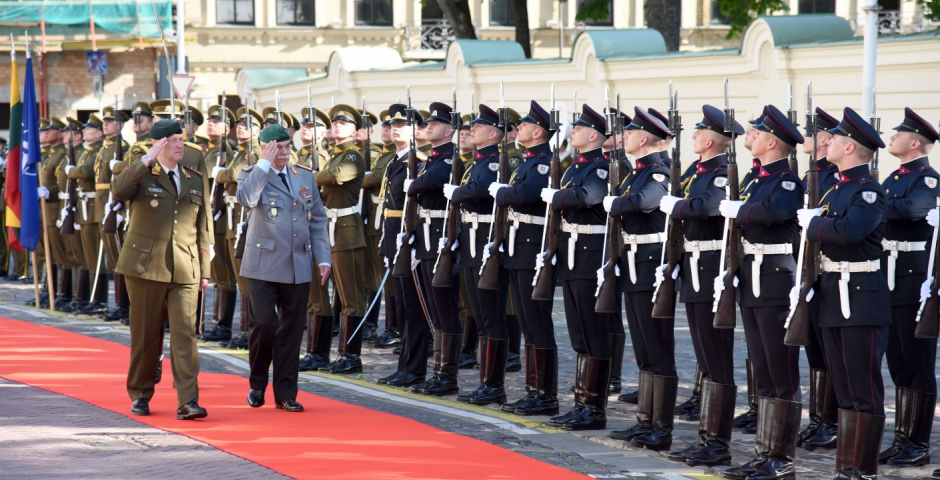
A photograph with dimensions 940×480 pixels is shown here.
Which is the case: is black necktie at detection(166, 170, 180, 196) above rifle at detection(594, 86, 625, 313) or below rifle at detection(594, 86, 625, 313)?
above

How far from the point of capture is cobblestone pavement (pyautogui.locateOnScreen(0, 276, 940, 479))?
6906 mm

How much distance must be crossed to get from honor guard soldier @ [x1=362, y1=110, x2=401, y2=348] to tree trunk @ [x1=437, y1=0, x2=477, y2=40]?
1180cm

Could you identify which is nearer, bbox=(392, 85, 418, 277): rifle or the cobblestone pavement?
the cobblestone pavement

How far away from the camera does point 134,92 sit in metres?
34.0

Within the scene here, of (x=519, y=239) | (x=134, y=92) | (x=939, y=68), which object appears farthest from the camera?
(x=134, y=92)

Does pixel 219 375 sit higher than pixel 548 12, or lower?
lower

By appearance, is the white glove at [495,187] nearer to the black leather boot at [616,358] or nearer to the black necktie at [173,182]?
the black leather boot at [616,358]

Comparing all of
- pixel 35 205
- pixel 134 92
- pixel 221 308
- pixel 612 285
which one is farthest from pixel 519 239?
pixel 134 92

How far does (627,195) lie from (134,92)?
28572 mm

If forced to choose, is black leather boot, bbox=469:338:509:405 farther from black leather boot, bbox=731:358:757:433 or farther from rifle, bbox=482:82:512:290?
black leather boot, bbox=731:358:757:433

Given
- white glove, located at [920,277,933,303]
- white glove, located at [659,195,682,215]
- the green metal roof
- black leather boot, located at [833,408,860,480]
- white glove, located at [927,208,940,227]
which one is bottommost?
black leather boot, located at [833,408,860,480]

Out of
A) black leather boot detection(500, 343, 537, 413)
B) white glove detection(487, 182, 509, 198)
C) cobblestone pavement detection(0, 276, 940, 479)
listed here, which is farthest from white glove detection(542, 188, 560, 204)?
cobblestone pavement detection(0, 276, 940, 479)

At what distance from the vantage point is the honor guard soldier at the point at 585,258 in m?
7.84

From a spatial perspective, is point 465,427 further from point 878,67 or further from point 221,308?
point 878,67
